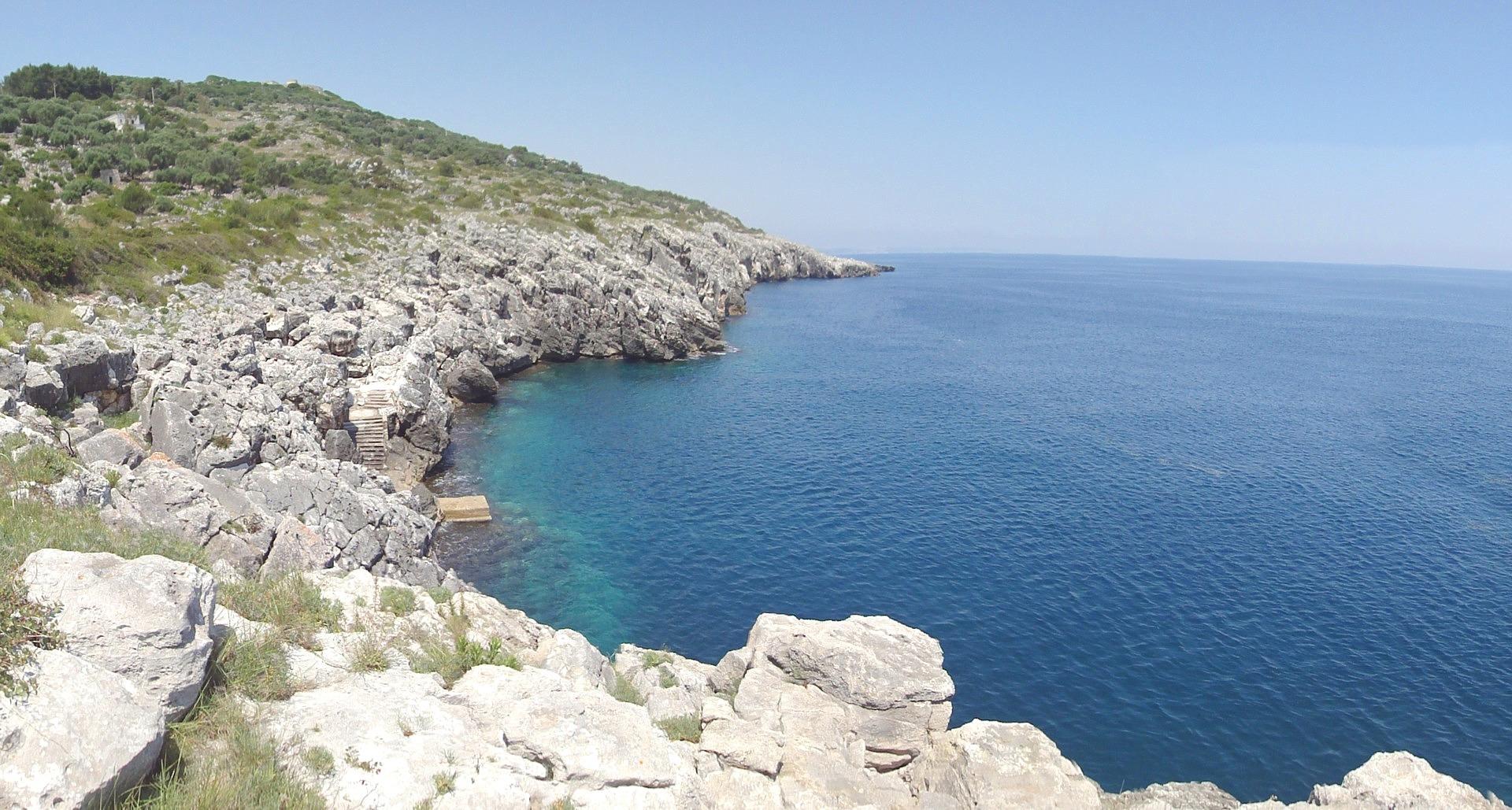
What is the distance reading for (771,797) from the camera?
15828mm

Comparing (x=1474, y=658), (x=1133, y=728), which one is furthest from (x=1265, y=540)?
(x=1133, y=728)

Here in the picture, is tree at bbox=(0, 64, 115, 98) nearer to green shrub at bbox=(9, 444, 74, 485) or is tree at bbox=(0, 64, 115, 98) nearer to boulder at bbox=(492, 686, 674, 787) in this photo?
green shrub at bbox=(9, 444, 74, 485)

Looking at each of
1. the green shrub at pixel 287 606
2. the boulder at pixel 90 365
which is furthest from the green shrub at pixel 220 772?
the boulder at pixel 90 365

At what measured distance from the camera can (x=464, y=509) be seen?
148 feet

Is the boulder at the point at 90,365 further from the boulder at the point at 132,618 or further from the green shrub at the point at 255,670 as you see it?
the boulder at the point at 132,618

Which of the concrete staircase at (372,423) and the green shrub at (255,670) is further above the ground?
the green shrub at (255,670)

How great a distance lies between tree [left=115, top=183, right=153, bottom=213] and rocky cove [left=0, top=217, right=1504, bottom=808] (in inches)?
946

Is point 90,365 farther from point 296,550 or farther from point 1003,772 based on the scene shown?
point 1003,772

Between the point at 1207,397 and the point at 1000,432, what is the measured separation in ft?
91.9

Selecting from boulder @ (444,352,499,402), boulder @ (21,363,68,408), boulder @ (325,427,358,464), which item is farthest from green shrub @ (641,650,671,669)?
boulder @ (444,352,499,402)

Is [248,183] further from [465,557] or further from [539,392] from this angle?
[465,557]

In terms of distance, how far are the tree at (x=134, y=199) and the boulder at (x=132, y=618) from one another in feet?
230

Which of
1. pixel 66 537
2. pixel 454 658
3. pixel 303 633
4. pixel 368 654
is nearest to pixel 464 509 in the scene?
pixel 454 658

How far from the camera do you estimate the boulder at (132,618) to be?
34.2ft
